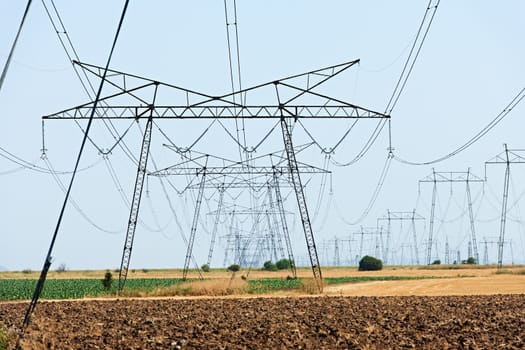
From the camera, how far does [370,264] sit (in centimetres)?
12638

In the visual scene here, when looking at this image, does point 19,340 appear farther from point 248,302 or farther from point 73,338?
point 248,302

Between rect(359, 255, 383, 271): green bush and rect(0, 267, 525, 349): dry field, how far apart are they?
294ft

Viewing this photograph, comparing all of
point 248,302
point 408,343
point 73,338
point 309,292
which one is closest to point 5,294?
point 309,292

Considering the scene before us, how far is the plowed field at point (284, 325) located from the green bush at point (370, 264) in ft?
295

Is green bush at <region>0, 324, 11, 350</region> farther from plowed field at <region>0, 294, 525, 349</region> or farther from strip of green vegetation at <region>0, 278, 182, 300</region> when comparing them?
strip of green vegetation at <region>0, 278, 182, 300</region>

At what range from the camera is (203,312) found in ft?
103

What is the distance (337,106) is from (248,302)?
9441 mm

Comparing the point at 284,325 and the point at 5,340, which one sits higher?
the point at 284,325

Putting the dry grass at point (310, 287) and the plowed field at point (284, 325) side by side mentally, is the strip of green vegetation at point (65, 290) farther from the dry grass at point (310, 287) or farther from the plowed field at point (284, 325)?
the plowed field at point (284, 325)

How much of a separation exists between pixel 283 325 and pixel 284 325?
0.11 feet

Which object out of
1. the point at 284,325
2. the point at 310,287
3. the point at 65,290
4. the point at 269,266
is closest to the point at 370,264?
the point at 269,266

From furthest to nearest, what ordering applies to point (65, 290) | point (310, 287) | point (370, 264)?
point (370, 264) < point (65, 290) < point (310, 287)

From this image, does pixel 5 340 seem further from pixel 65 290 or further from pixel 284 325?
pixel 65 290

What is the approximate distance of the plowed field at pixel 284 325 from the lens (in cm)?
2064
